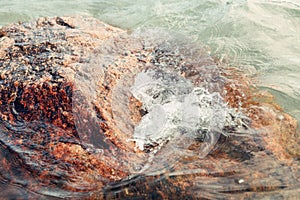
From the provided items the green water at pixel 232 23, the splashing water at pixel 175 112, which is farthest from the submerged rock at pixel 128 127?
the green water at pixel 232 23

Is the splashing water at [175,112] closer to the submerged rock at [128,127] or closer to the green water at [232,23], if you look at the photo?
the submerged rock at [128,127]

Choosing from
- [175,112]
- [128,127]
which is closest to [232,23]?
[175,112]

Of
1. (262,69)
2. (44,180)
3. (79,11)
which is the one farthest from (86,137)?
(79,11)

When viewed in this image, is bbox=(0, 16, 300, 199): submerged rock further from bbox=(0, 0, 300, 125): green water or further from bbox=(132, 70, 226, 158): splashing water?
bbox=(0, 0, 300, 125): green water

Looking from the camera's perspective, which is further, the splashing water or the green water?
the green water

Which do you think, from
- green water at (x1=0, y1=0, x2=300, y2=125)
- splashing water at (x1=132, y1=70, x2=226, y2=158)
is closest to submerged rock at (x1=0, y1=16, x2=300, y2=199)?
splashing water at (x1=132, y1=70, x2=226, y2=158)

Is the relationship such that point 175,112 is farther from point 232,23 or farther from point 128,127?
point 232,23
